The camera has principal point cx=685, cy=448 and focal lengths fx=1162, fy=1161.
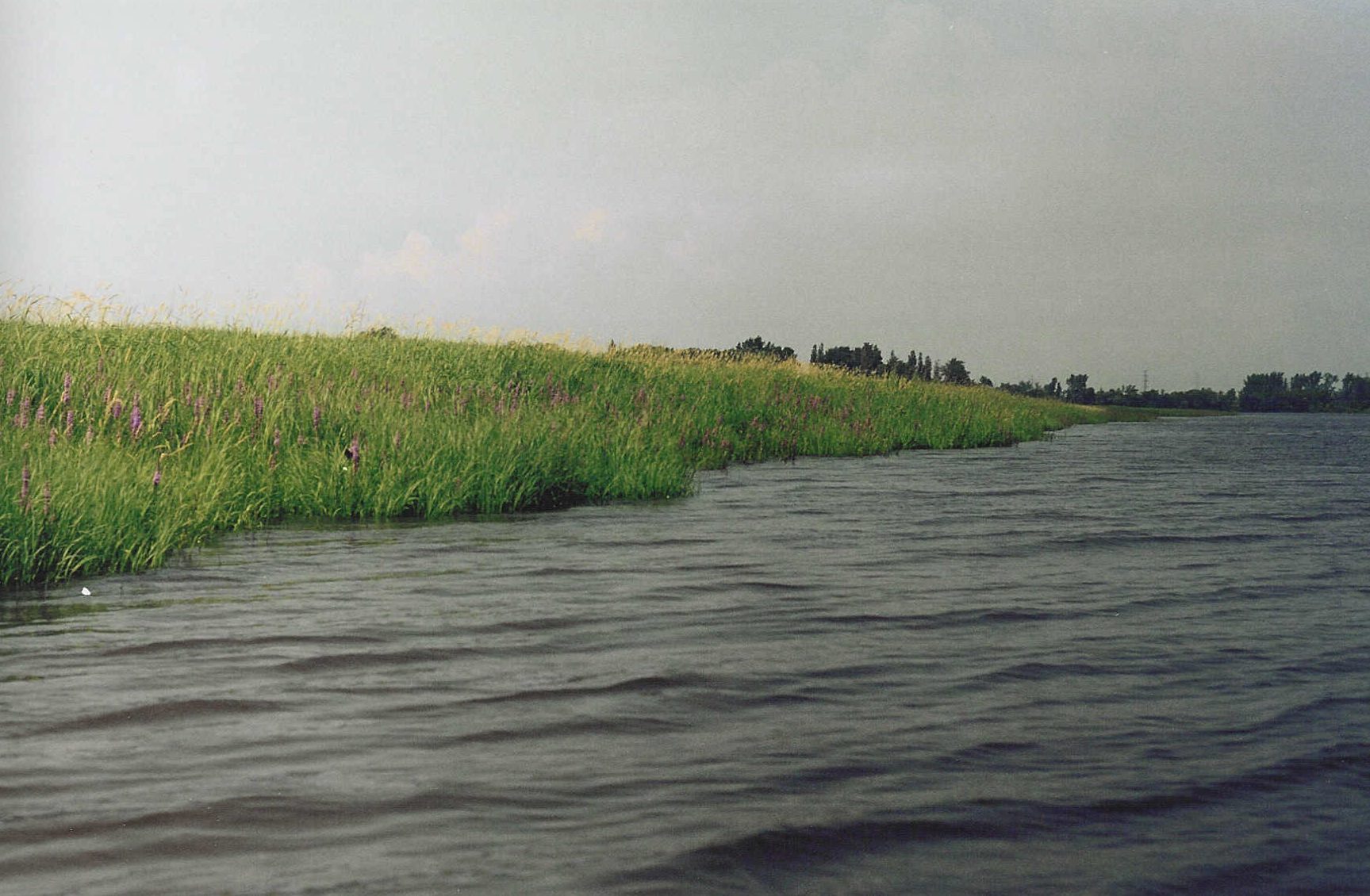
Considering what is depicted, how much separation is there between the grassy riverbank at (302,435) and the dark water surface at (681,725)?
68 centimetres

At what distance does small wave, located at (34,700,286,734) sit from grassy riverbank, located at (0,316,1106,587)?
336 centimetres

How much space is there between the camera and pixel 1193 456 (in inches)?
1086

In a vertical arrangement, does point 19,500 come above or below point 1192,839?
above

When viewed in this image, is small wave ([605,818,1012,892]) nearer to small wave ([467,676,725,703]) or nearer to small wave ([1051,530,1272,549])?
small wave ([467,676,725,703])

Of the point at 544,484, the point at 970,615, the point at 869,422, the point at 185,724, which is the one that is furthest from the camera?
the point at 869,422

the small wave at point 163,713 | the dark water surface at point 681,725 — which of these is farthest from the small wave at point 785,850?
the small wave at point 163,713

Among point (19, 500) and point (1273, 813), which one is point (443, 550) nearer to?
point (19, 500)

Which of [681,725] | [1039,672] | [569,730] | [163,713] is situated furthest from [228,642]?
[1039,672]

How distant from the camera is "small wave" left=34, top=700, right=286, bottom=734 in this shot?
4.07 m

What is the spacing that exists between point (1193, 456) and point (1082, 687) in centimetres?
2489

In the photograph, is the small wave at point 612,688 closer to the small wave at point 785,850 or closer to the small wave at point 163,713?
the small wave at point 163,713

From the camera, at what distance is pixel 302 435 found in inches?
472

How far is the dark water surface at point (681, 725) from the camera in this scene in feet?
9.84

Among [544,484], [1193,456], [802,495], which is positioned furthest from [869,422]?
[544,484]
